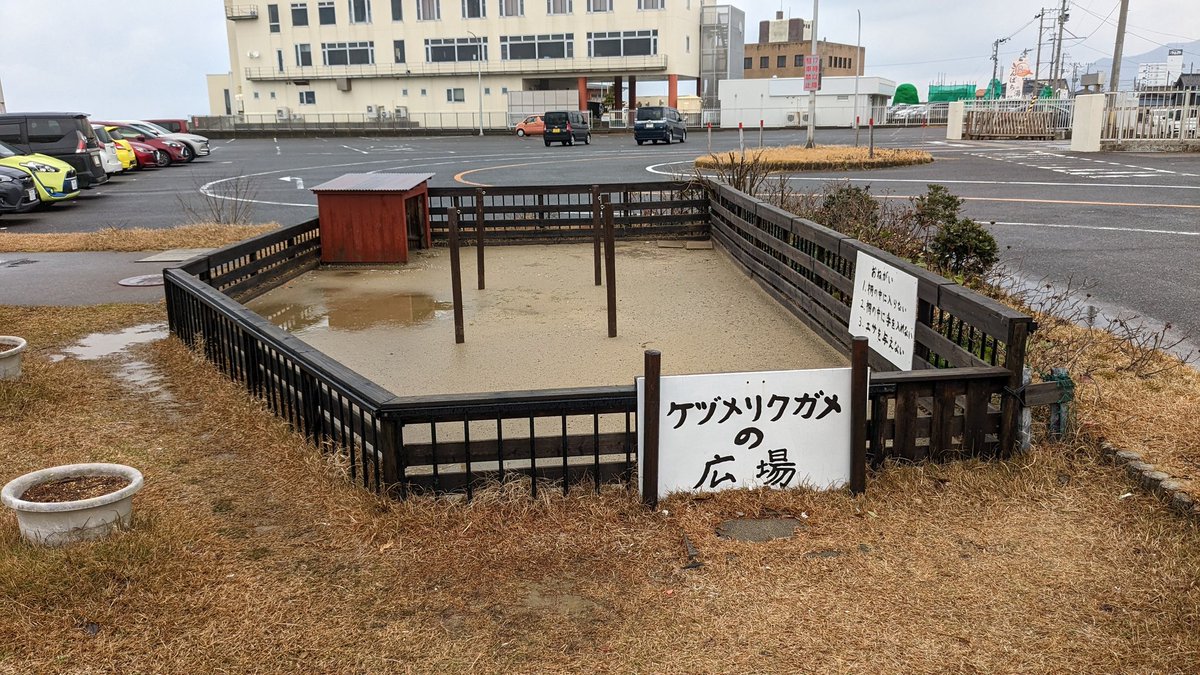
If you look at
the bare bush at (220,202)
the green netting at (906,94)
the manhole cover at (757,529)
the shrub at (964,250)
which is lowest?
the manhole cover at (757,529)

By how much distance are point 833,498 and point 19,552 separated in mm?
3578

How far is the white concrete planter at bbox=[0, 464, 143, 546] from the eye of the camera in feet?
13.2

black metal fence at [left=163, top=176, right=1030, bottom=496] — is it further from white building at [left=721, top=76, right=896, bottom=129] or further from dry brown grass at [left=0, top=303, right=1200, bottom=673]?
white building at [left=721, top=76, right=896, bottom=129]

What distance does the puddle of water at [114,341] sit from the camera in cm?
803

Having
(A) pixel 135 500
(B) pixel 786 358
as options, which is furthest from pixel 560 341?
(A) pixel 135 500

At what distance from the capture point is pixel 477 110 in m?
69.2

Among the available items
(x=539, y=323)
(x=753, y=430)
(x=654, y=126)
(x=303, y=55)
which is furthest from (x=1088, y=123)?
(x=303, y=55)

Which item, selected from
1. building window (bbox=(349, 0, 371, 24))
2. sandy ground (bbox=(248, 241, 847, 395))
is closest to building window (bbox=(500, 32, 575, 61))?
building window (bbox=(349, 0, 371, 24))

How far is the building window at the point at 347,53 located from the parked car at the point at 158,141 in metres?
36.6

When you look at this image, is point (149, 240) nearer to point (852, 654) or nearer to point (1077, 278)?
point (1077, 278)

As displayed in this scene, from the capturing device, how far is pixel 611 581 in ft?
13.4

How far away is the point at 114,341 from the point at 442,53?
64104 millimetres

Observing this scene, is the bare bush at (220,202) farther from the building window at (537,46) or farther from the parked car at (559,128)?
the building window at (537,46)

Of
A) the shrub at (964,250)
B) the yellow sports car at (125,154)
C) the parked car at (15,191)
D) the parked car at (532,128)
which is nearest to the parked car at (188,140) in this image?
the yellow sports car at (125,154)
